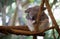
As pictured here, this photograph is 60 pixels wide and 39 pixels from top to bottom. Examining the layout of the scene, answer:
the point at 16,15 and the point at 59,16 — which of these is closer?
the point at 16,15

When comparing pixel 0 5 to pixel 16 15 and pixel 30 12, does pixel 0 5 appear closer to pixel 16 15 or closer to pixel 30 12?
pixel 16 15

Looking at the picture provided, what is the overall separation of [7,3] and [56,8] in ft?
0.74

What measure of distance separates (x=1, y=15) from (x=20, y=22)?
0.08 m

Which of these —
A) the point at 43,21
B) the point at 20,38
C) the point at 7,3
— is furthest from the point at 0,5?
the point at 43,21

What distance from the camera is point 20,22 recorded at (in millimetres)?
613

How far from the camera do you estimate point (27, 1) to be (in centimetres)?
Answer: 56

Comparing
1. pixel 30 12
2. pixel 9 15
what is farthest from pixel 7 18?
pixel 30 12

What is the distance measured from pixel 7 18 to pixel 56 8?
0.23 meters

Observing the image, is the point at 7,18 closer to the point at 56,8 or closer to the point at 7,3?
the point at 7,3

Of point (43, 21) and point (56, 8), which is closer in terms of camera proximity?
point (43, 21)

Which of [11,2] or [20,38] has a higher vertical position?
[11,2]

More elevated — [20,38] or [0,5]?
[0,5]

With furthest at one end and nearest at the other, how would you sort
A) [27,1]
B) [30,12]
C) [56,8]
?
[56,8], [27,1], [30,12]

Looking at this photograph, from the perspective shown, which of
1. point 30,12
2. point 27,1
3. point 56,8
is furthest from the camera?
point 56,8
